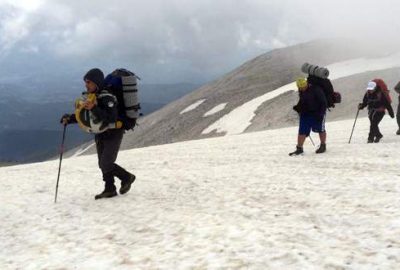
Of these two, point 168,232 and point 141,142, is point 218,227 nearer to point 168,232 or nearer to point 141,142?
point 168,232

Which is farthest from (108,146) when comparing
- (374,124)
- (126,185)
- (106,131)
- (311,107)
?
(374,124)

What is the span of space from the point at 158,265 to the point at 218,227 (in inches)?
74.4

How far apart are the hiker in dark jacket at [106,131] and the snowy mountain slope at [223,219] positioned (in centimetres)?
51

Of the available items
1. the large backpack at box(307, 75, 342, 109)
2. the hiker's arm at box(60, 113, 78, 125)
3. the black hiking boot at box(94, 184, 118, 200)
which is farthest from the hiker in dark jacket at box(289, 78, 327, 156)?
the hiker's arm at box(60, 113, 78, 125)

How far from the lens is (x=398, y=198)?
9.86 meters

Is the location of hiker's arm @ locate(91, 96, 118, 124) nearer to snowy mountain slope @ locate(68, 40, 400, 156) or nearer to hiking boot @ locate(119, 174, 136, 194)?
hiking boot @ locate(119, 174, 136, 194)

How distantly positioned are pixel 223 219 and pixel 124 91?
160 inches

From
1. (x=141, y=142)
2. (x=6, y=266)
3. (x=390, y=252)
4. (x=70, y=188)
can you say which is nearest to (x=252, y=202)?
(x=390, y=252)

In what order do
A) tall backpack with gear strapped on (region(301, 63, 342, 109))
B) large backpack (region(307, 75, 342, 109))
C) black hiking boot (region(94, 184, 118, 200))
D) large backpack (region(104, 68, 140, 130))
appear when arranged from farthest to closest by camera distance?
large backpack (region(307, 75, 342, 109)), tall backpack with gear strapped on (region(301, 63, 342, 109)), black hiking boot (region(94, 184, 118, 200)), large backpack (region(104, 68, 140, 130))

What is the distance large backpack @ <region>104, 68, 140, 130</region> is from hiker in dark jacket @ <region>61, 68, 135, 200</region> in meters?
0.25

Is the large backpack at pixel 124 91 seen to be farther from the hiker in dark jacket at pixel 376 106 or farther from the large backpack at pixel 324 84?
the hiker in dark jacket at pixel 376 106

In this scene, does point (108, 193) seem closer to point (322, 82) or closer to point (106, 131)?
point (106, 131)

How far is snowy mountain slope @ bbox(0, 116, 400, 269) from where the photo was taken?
290 inches

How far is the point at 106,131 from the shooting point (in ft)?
39.3
